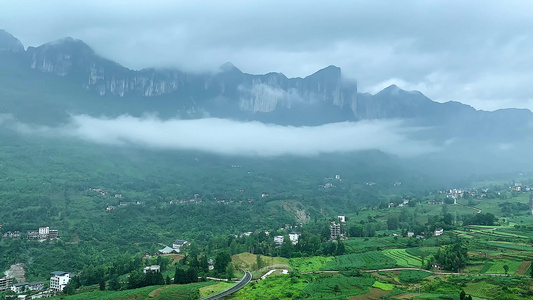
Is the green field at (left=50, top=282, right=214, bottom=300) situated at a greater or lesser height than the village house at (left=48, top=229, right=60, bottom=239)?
lesser

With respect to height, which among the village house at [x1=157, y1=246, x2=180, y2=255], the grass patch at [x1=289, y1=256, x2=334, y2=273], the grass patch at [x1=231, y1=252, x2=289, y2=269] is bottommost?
the village house at [x1=157, y1=246, x2=180, y2=255]

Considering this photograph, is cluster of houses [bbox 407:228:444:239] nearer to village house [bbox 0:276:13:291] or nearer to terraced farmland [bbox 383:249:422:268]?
terraced farmland [bbox 383:249:422:268]

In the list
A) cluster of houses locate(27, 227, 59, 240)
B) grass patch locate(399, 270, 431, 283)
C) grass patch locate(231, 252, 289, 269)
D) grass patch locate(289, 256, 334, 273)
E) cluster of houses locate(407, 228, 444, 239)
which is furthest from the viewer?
cluster of houses locate(27, 227, 59, 240)

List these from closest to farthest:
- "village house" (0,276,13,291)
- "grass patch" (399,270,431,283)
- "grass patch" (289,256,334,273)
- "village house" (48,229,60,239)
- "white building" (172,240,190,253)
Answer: "grass patch" (399,270,431,283), "grass patch" (289,256,334,273), "village house" (0,276,13,291), "village house" (48,229,60,239), "white building" (172,240,190,253)

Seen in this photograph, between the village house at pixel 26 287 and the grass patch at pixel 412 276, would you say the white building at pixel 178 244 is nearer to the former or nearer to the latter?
the village house at pixel 26 287

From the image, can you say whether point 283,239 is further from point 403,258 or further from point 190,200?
point 190,200

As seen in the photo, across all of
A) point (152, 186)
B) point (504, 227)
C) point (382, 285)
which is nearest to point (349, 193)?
point (152, 186)

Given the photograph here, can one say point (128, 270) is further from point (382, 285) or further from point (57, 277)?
point (382, 285)

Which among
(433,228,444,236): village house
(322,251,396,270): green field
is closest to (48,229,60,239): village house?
(322,251,396,270): green field
